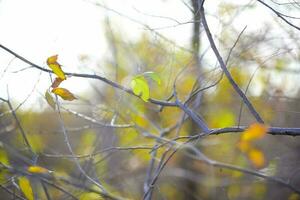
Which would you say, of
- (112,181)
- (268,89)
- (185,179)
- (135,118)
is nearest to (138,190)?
(112,181)

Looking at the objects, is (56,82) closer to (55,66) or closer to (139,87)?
(55,66)

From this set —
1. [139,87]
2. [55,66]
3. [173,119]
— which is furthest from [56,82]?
[173,119]

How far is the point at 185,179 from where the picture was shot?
19.4 feet

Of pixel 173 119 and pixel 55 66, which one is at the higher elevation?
pixel 55 66

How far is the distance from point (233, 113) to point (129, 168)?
149 cm

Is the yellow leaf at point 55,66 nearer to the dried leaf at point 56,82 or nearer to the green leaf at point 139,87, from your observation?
the dried leaf at point 56,82

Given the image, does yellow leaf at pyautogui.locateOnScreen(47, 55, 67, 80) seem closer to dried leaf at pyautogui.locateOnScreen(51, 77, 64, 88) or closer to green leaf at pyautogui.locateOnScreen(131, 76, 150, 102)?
dried leaf at pyautogui.locateOnScreen(51, 77, 64, 88)

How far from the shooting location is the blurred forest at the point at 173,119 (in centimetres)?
248

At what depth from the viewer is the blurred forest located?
248 cm

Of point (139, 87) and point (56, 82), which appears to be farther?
point (56, 82)

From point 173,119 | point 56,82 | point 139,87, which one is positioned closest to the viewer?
point 139,87

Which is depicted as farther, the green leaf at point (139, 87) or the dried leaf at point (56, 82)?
the dried leaf at point (56, 82)

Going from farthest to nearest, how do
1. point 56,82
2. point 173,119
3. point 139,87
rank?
1. point 173,119
2. point 56,82
3. point 139,87

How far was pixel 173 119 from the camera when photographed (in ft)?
17.2
